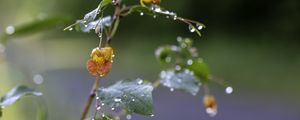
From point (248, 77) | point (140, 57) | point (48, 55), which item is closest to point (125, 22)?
point (140, 57)

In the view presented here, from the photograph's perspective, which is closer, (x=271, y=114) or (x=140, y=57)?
(x=271, y=114)

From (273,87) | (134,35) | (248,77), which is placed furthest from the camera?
(134,35)

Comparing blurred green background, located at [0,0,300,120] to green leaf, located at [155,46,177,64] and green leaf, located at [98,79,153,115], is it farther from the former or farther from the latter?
green leaf, located at [98,79,153,115]

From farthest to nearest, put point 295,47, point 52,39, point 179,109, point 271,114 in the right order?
point 52,39 < point 295,47 < point 179,109 < point 271,114

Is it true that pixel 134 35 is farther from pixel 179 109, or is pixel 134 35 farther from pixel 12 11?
pixel 179 109

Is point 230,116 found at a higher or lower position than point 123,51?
lower

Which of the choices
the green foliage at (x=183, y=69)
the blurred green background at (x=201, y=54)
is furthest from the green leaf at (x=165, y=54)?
the blurred green background at (x=201, y=54)

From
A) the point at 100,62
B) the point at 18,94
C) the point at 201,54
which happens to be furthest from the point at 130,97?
the point at 201,54
